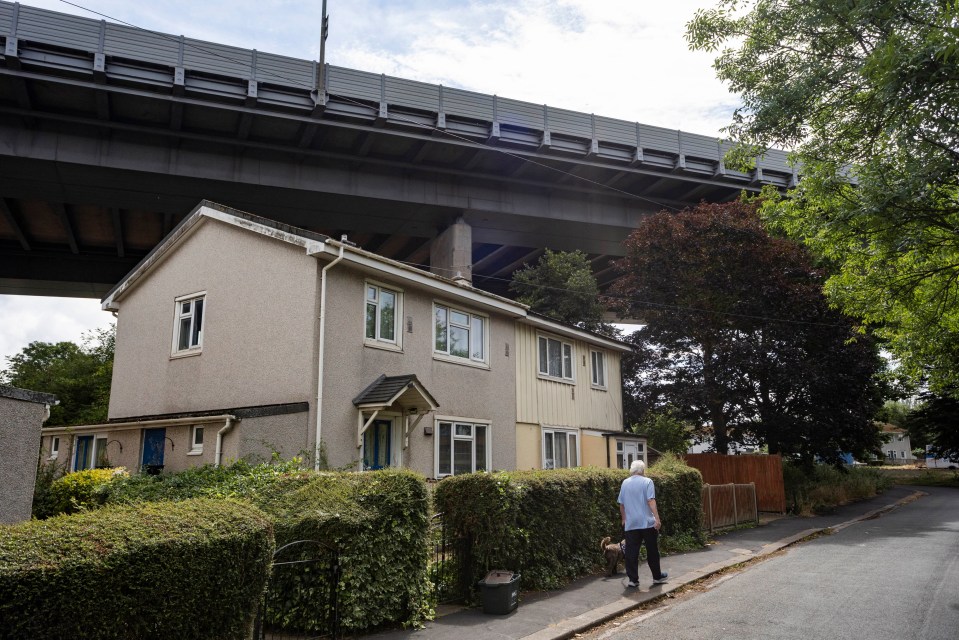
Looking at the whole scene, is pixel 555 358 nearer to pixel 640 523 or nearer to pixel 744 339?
pixel 744 339

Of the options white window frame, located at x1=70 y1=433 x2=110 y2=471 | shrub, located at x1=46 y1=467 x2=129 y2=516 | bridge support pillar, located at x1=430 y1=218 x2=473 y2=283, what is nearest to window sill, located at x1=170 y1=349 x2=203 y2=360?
white window frame, located at x1=70 y1=433 x2=110 y2=471

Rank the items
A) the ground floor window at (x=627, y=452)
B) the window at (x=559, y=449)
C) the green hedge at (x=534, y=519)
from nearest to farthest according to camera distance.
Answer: the green hedge at (x=534, y=519)
the window at (x=559, y=449)
the ground floor window at (x=627, y=452)

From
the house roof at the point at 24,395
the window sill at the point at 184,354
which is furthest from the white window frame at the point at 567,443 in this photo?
A: the house roof at the point at 24,395

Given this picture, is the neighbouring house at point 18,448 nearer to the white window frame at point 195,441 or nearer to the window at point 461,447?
the white window frame at point 195,441

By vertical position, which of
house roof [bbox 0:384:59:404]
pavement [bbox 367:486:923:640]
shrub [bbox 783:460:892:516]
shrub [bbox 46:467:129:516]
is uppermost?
house roof [bbox 0:384:59:404]

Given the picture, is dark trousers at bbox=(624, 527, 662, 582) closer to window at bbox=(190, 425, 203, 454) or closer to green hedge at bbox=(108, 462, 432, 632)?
green hedge at bbox=(108, 462, 432, 632)

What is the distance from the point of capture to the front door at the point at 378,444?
14.7 metres

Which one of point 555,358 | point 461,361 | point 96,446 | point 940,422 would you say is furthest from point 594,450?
point 940,422

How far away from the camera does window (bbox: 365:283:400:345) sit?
15.2 metres

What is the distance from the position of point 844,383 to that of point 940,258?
13178mm

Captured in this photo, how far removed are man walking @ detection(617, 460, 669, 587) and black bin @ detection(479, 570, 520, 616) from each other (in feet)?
7.94

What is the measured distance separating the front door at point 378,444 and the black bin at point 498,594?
6.22 metres

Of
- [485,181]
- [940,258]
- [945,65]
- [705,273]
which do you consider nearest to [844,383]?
[705,273]

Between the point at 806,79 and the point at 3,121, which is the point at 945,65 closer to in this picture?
the point at 806,79
